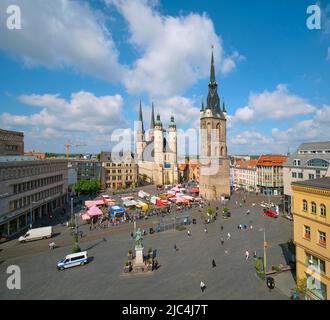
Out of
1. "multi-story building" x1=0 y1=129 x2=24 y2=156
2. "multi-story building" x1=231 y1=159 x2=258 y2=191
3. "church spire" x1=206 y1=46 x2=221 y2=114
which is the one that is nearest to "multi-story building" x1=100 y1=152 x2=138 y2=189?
"multi-story building" x1=0 y1=129 x2=24 y2=156

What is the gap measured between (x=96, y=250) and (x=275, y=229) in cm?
2641

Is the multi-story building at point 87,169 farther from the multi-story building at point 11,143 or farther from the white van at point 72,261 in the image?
the white van at point 72,261

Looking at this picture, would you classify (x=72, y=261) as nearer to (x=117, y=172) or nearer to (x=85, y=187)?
(x=85, y=187)

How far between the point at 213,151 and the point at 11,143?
51540mm

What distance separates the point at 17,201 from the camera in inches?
1385

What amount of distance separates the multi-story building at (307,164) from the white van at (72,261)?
112ft

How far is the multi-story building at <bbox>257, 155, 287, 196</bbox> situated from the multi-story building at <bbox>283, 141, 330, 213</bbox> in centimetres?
2163

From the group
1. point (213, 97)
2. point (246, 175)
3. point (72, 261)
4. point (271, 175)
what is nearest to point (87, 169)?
point (213, 97)

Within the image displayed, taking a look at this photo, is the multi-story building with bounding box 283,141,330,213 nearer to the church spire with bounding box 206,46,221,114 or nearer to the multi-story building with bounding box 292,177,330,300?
the multi-story building with bounding box 292,177,330,300

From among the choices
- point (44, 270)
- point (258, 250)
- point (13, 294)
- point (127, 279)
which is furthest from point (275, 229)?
point (13, 294)

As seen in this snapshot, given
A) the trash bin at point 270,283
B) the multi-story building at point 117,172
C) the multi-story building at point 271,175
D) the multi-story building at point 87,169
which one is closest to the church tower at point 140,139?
the multi-story building at point 117,172

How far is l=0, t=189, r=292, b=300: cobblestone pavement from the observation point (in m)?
17.7
